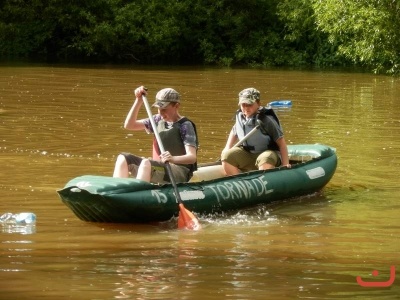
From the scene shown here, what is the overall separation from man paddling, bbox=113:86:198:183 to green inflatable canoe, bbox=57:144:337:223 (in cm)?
20

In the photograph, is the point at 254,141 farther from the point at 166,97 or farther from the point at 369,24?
the point at 369,24

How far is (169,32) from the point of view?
33.0 m

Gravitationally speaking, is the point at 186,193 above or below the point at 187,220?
above

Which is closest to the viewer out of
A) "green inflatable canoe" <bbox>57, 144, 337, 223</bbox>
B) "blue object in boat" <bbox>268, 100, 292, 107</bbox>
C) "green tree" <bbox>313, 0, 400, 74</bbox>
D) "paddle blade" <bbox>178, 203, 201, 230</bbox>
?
"green inflatable canoe" <bbox>57, 144, 337, 223</bbox>

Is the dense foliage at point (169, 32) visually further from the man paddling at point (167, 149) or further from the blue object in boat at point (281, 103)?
the man paddling at point (167, 149)

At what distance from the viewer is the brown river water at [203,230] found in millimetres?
6215

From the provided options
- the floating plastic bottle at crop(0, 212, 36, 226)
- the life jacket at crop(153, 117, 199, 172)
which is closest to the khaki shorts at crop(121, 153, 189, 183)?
the life jacket at crop(153, 117, 199, 172)

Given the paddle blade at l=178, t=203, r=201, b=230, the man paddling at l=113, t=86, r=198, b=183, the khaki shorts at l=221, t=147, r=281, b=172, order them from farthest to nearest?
the khaki shorts at l=221, t=147, r=281, b=172, the man paddling at l=113, t=86, r=198, b=183, the paddle blade at l=178, t=203, r=201, b=230

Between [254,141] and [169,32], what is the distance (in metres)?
23.8

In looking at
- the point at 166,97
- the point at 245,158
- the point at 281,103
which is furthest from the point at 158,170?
the point at 281,103

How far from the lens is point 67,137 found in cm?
1357

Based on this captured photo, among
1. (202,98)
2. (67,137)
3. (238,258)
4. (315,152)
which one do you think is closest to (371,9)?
(202,98)

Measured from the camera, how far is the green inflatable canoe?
789 cm

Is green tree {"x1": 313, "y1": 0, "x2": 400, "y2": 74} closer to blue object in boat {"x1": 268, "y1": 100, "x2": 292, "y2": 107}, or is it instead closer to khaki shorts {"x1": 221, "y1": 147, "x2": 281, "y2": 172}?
blue object in boat {"x1": 268, "y1": 100, "x2": 292, "y2": 107}
